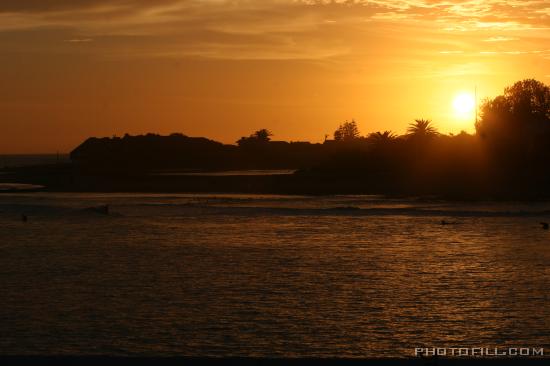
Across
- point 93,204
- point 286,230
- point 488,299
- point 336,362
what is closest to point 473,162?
point 93,204

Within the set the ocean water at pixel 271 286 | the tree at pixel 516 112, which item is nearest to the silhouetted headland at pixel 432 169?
the tree at pixel 516 112

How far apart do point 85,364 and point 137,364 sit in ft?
2.92

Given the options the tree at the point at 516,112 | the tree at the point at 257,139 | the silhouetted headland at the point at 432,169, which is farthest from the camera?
the tree at the point at 257,139

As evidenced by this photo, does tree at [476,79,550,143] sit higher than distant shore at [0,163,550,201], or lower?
higher

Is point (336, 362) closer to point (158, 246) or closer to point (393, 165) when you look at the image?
point (158, 246)

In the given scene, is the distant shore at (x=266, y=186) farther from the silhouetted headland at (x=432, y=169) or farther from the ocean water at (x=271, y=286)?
the ocean water at (x=271, y=286)

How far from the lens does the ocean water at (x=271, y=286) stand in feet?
51.2

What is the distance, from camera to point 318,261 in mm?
26734

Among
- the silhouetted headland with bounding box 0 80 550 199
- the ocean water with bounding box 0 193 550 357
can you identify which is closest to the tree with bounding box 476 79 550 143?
the silhouetted headland with bounding box 0 80 550 199

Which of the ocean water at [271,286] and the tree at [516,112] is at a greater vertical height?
the tree at [516,112]

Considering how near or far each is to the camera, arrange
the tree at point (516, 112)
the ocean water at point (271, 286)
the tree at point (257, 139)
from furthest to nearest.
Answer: the tree at point (257, 139), the tree at point (516, 112), the ocean water at point (271, 286)

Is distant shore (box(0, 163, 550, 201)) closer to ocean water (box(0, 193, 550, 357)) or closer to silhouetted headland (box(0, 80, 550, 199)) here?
silhouetted headland (box(0, 80, 550, 199))

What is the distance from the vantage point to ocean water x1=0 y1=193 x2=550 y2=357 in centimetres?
1560

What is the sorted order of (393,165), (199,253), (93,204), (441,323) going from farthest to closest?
(393,165), (93,204), (199,253), (441,323)
